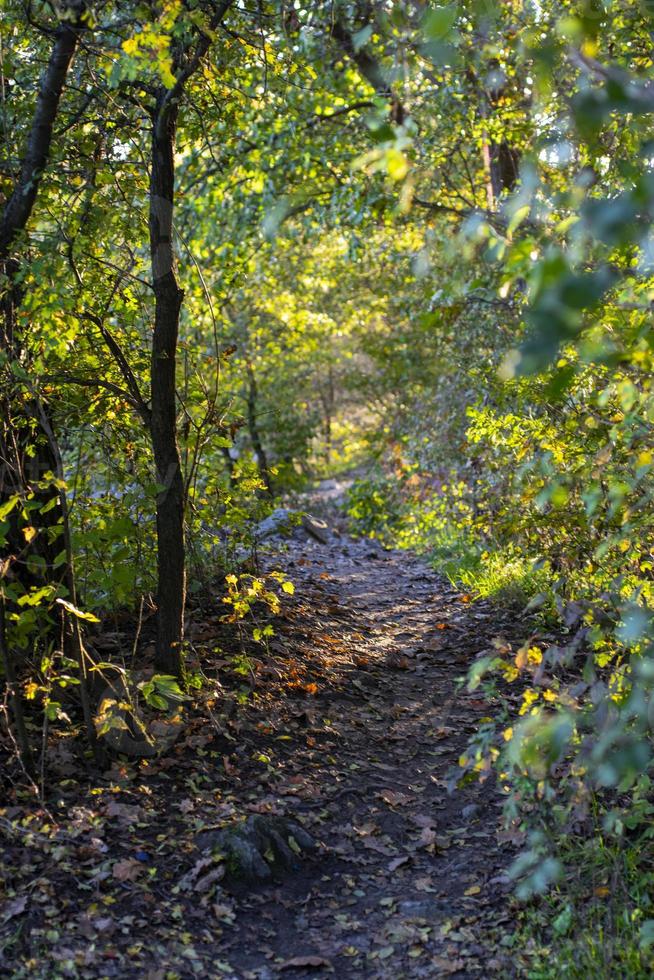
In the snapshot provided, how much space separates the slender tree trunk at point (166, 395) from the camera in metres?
4.39

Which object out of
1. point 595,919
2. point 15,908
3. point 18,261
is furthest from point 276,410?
point 595,919

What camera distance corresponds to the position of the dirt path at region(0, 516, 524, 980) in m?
3.15

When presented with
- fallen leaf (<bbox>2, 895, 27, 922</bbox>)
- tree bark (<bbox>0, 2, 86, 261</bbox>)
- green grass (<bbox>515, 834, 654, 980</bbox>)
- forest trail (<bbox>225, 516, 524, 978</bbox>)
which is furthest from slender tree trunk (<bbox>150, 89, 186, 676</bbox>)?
green grass (<bbox>515, 834, 654, 980</bbox>)

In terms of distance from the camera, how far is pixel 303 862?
12.4 feet

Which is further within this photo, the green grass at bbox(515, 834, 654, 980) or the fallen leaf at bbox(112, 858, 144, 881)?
the fallen leaf at bbox(112, 858, 144, 881)

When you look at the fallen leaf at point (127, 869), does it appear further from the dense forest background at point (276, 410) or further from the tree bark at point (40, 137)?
the tree bark at point (40, 137)

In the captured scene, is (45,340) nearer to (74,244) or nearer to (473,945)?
(74,244)

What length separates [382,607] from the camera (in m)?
7.57

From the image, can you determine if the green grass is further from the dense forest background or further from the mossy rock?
the mossy rock

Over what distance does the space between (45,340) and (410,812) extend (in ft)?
8.71

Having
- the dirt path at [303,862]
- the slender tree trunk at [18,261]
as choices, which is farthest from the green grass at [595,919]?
the slender tree trunk at [18,261]

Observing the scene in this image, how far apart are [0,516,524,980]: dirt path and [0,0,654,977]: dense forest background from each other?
259 mm

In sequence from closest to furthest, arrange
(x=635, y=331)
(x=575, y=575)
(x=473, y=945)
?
1. (x=635, y=331)
2. (x=473, y=945)
3. (x=575, y=575)

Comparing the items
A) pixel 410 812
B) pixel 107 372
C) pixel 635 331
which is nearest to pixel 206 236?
pixel 107 372
